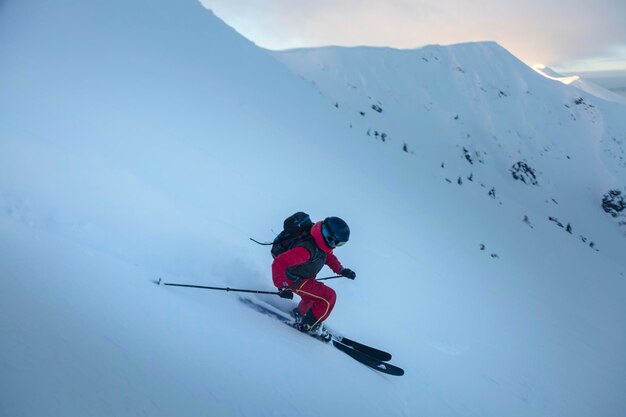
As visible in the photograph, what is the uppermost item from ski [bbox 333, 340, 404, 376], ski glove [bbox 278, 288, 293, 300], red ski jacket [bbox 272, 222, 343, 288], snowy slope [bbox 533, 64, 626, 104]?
snowy slope [bbox 533, 64, 626, 104]

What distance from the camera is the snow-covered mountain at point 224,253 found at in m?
3.04

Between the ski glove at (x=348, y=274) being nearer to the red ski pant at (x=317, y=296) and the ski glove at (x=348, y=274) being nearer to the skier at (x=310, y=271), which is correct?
the skier at (x=310, y=271)

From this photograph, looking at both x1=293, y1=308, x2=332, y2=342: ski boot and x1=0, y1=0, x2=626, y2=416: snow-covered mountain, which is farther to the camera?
x1=293, y1=308, x2=332, y2=342: ski boot

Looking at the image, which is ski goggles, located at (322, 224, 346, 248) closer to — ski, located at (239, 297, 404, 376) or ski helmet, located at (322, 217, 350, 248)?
ski helmet, located at (322, 217, 350, 248)

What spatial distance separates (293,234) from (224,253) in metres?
1.21

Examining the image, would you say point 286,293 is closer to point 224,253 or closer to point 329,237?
point 329,237

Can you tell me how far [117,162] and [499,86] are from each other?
145ft

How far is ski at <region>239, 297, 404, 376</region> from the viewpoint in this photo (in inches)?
190

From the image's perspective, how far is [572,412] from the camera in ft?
19.1

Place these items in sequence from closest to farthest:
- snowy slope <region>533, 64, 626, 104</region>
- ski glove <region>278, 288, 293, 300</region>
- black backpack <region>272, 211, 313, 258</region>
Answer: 1. ski glove <region>278, 288, 293, 300</region>
2. black backpack <region>272, 211, 313, 258</region>
3. snowy slope <region>533, 64, 626, 104</region>

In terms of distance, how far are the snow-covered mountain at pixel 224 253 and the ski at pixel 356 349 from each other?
0.17 meters

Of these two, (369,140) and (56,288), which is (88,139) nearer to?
(56,288)

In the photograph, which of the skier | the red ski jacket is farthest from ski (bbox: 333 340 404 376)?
the red ski jacket

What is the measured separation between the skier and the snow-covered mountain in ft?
1.24
